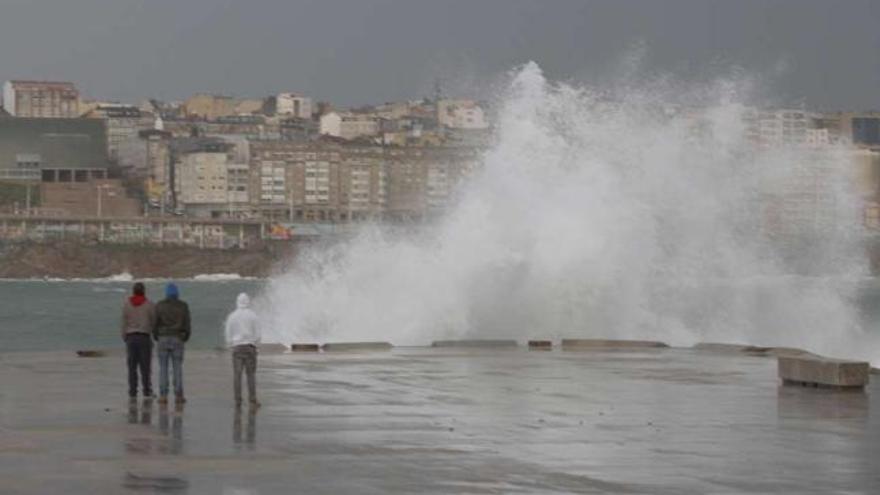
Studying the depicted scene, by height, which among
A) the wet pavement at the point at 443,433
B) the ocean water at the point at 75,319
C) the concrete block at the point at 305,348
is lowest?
the ocean water at the point at 75,319

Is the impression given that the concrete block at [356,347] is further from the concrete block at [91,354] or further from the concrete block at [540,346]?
the concrete block at [91,354]

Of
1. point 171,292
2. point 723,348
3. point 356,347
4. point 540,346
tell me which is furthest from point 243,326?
point 723,348

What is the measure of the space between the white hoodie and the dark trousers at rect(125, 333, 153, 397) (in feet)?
4.24

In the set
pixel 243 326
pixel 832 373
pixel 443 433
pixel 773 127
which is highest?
pixel 773 127

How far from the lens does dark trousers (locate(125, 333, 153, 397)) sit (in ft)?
68.1

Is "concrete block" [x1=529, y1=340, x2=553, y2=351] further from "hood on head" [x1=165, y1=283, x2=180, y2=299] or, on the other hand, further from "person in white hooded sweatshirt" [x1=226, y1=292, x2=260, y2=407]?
A: "person in white hooded sweatshirt" [x1=226, y1=292, x2=260, y2=407]

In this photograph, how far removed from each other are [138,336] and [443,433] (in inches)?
175

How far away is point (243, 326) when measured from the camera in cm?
1975

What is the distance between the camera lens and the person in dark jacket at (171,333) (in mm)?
20312

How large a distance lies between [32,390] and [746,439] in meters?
8.01

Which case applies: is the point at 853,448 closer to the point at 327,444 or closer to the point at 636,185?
the point at 327,444

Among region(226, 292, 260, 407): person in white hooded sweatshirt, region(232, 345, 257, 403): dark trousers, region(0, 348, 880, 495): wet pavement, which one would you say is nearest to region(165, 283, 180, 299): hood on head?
region(226, 292, 260, 407): person in white hooded sweatshirt

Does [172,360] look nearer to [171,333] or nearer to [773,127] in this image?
[171,333]

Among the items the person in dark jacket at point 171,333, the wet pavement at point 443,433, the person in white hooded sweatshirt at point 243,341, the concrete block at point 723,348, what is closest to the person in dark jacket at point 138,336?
the person in dark jacket at point 171,333
